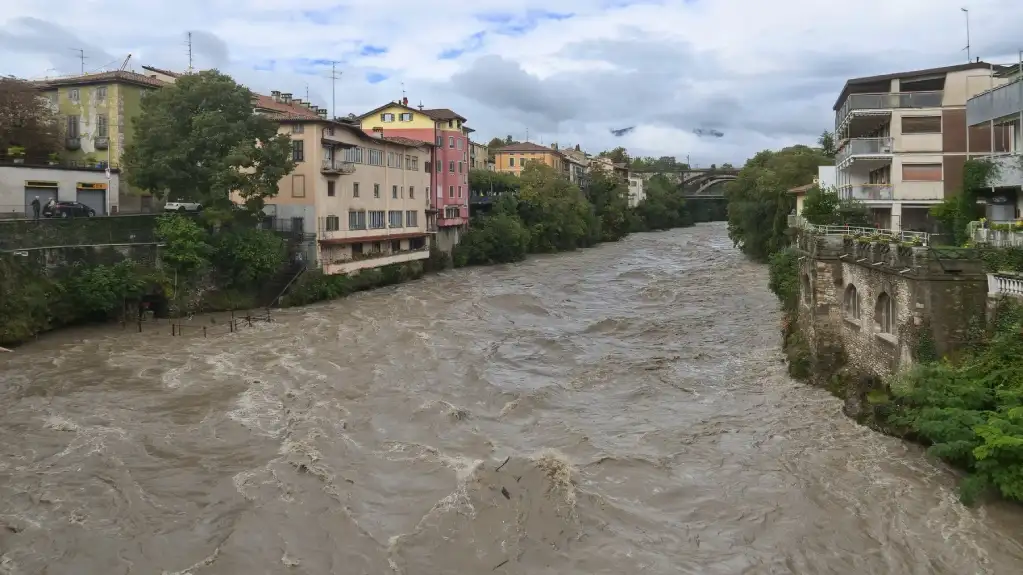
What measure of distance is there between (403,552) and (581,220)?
2608 inches

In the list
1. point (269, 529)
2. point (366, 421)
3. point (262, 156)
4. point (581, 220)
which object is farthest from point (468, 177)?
point (269, 529)

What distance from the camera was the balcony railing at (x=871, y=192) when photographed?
99.9 ft

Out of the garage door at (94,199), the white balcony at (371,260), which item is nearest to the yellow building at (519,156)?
the white balcony at (371,260)

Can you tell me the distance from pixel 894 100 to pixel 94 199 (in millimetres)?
37193

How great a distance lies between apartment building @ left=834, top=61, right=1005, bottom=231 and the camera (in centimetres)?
2909

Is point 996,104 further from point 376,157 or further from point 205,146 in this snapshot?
point 376,157

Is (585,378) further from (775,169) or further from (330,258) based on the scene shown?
(775,169)

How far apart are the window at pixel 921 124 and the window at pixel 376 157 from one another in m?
30.6

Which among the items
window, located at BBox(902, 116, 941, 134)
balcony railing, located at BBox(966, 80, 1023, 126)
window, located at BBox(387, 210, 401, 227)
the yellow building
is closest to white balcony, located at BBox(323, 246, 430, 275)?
window, located at BBox(387, 210, 401, 227)

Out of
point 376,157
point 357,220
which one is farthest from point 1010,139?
point 376,157

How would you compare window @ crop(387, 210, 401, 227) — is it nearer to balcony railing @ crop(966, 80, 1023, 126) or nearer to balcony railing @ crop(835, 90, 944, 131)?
balcony railing @ crop(835, 90, 944, 131)

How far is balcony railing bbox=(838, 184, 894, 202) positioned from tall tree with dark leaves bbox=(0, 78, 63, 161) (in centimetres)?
4048

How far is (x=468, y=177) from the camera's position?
227 ft

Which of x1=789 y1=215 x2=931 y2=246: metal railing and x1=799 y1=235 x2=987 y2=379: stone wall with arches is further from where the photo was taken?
x1=789 y1=215 x2=931 y2=246: metal railing
